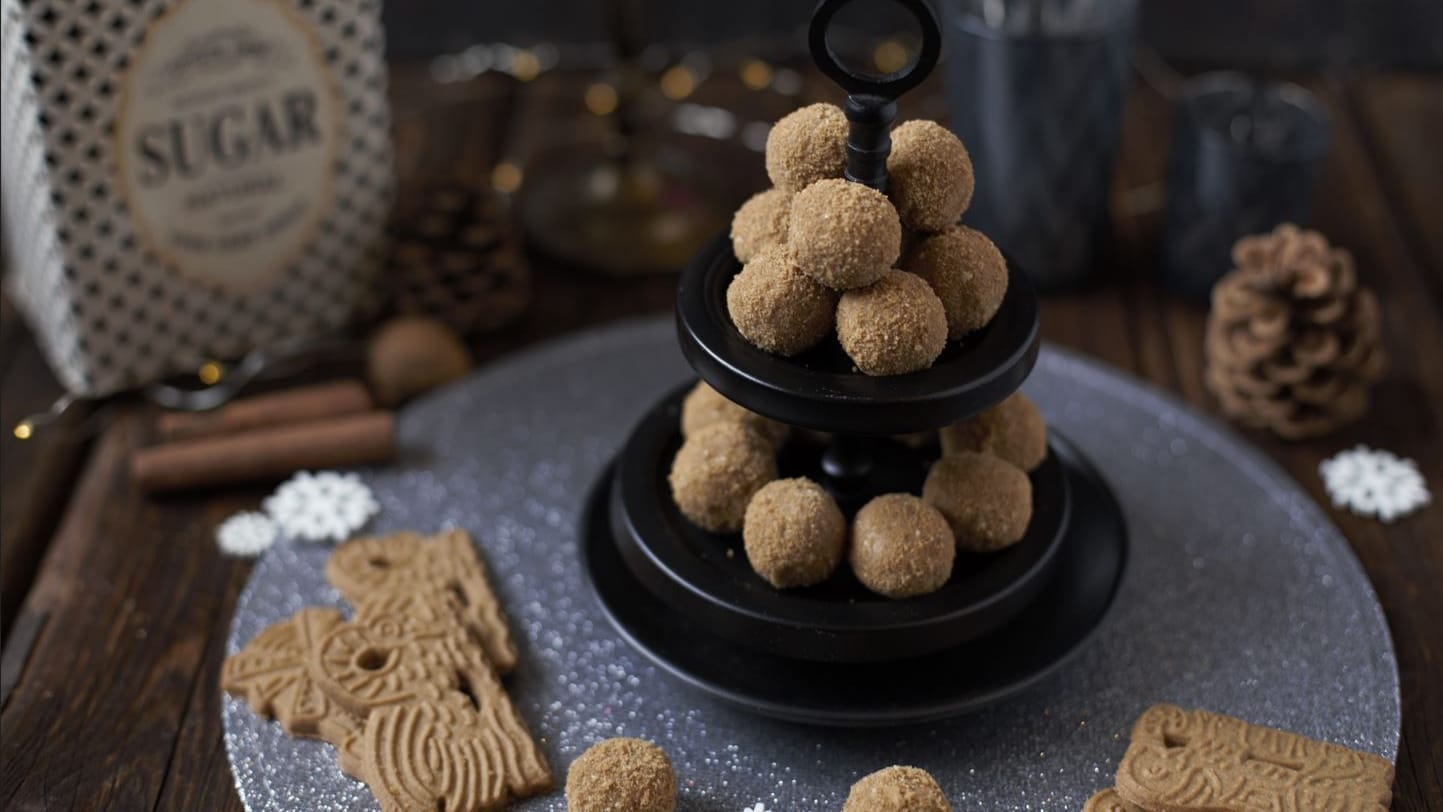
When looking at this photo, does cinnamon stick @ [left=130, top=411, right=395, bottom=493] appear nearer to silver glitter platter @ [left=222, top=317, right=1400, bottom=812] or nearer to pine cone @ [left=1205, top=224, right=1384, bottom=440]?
silver glitter platter @ [left=222, top=317, right=1400, bottom=812]

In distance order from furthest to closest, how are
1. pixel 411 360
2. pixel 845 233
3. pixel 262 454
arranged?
pixel 411 360
pixel 262 454
pixel 845 233

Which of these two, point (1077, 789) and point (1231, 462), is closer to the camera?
point (1077, 789)

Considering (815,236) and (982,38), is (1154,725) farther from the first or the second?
(982,38)

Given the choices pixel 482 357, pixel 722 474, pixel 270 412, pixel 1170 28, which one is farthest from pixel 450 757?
pixel 1170 28

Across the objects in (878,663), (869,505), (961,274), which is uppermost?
(961,274)

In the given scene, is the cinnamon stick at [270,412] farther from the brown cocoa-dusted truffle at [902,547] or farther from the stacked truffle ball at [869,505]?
the brown cocoa-dusted truffle at [902,547]

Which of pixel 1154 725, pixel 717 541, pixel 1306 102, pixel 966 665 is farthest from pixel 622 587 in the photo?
pixel 1306 102

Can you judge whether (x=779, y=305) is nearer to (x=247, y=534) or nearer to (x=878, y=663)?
(x=878, y=663)
